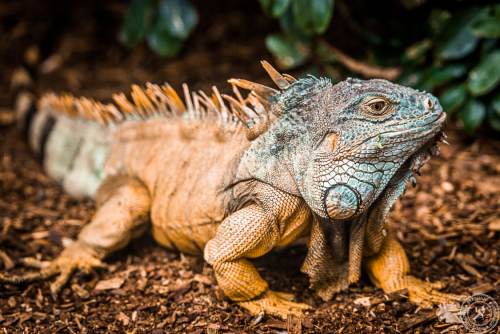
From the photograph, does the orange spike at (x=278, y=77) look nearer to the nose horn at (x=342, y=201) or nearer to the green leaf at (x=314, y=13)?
the nose horn at (x=342, y=201)

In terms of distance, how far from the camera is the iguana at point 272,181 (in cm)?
326

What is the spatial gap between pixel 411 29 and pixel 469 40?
0.75 meters

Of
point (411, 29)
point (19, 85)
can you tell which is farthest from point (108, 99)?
point (411, 29)

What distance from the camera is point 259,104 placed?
3.69 metres

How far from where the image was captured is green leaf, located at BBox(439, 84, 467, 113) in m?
5.68

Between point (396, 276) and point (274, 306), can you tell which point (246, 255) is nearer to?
point (274, 306)

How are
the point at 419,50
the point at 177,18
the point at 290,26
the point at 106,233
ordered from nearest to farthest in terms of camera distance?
the point at 106,233
the point at 419,50
the point at 290,26
the point at 177,18

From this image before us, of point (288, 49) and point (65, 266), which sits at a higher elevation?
point (288, 49)

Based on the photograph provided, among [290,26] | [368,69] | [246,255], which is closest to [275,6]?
[290,26]

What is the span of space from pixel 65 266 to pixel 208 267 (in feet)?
3.13

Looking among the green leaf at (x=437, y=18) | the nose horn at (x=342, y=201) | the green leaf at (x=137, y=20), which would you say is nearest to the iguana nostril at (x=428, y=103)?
the nose horn at (x=342, y=201)

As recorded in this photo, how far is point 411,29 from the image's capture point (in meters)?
6.23

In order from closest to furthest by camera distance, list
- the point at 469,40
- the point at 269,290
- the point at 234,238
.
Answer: the point at 234,238, the point at 269,290, the point at 469,40

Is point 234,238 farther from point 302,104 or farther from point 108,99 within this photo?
point 108,99
